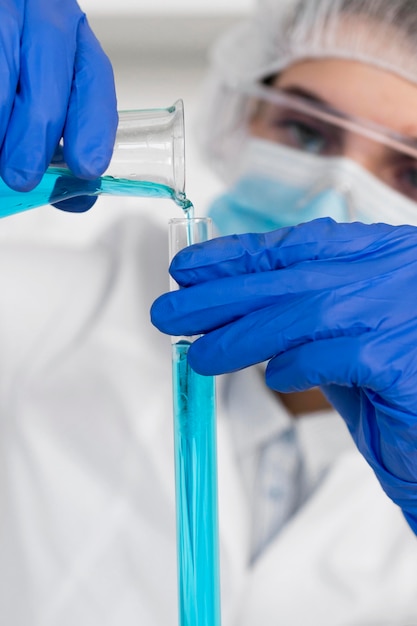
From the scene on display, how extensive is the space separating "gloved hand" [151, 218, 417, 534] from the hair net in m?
0.54

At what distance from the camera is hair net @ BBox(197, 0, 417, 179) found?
3.90ft

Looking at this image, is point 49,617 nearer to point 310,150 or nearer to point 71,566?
point 71,566

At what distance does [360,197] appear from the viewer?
1212 millimetres

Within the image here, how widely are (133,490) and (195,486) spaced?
1.50 feet

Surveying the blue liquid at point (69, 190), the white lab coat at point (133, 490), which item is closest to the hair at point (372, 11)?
the white lab coat at point (133, 490)

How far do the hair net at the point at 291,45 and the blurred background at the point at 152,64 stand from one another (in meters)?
0.10

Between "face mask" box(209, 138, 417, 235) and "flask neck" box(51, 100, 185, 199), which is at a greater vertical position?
"face mask" box(209, 138, 417, 235)

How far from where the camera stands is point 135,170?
0.74 m

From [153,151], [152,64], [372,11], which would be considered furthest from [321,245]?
[152,64]

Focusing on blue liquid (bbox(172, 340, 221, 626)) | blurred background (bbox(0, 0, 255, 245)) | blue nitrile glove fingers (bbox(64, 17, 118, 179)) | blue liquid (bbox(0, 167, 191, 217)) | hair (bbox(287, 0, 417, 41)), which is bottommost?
blue liquid (bbox(172, 340, 221, 626))

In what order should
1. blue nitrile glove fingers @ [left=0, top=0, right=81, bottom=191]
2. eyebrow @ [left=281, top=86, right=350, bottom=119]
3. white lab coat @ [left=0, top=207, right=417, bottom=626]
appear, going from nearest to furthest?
1. blue nitrile glove fingers @ [left=0, top=0, right=81, bottom=191]
2. white lab coat @ [left=0, top=207, right=417, bottom=626]
3. eyebrow @ [left=281, top=86, right=350, bottom=119]

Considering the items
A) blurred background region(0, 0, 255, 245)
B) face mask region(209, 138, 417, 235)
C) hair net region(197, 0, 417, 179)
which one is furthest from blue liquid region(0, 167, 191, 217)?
blurred background region(0, 0, 255, 245)

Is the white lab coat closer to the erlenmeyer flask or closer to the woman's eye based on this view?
the woman's eye

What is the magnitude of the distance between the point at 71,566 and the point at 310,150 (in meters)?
0.79
